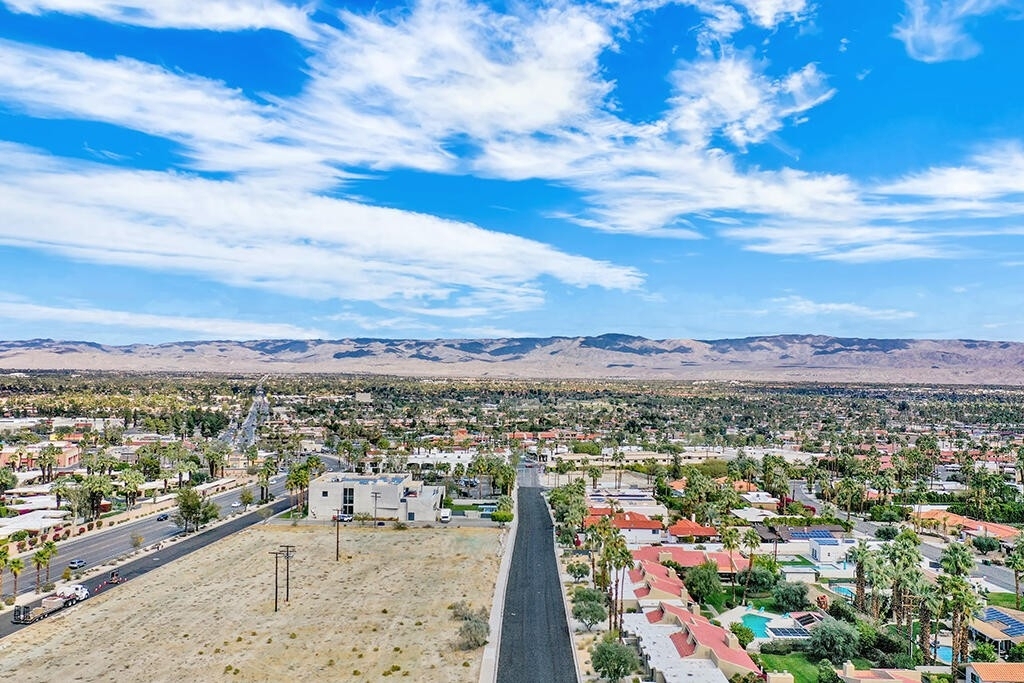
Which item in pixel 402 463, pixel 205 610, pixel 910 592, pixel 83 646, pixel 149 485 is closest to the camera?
pixel 83 646

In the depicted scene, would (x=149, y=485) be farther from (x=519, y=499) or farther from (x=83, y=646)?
(x=83, y=646)

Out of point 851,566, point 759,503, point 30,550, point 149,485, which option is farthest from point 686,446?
point 30,550

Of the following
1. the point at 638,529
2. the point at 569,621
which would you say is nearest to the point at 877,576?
the point at 569,621

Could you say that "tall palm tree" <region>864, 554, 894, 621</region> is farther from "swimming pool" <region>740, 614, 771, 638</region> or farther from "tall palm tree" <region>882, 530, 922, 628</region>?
"swimming pool" <region>740, 614, 771, 638</region>

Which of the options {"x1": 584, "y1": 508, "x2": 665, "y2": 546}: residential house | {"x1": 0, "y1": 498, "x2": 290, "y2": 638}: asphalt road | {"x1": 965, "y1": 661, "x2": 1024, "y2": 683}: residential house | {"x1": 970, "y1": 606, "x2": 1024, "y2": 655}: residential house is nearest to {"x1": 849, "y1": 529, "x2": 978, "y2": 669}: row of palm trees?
{"x1": 965, "y1": 661, "x2": 1024, "y2": 683}: residential house

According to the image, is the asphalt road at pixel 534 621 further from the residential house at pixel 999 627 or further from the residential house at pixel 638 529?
the residential house at pixel 999 627

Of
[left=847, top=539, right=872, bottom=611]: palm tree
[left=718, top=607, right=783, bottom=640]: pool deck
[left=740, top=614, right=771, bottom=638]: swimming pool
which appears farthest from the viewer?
[left=718, top=607, right=783, bottom=640]: pool deck

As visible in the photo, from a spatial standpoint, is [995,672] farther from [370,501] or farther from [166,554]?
[166,554]
